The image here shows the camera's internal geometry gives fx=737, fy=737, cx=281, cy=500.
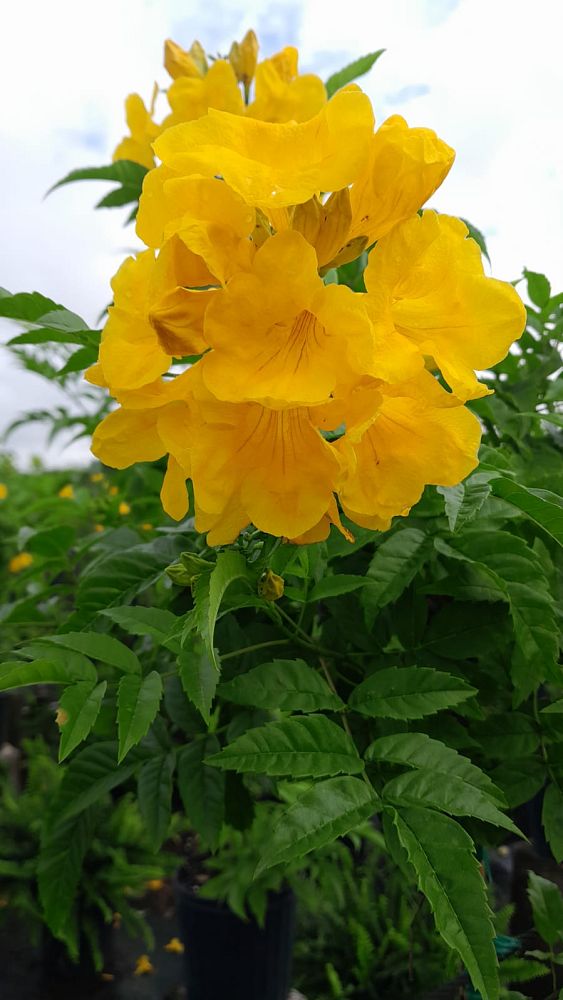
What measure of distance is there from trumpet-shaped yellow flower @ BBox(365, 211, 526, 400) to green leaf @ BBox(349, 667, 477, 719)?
217 mm

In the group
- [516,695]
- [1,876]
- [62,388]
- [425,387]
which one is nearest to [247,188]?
[425,387]

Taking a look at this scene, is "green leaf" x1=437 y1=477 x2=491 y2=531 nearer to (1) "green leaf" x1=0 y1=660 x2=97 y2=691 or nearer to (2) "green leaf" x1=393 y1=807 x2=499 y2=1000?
(2) "green leaf" x1=393 y1=807 x2=499 y2=1000

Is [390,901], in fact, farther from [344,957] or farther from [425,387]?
[425,387]

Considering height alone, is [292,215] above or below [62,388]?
above

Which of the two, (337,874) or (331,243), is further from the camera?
(337,874)

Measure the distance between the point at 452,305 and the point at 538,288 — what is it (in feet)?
1.37

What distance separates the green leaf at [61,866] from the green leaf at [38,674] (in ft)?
0.75

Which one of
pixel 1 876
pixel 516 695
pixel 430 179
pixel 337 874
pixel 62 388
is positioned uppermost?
pixel 430 179

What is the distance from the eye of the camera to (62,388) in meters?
1.39

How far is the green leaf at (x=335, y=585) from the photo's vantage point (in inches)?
22.3

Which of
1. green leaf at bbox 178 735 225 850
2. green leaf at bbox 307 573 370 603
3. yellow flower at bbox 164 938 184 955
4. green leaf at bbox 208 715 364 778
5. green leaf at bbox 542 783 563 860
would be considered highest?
green leaf at bbox 307 573 370 603

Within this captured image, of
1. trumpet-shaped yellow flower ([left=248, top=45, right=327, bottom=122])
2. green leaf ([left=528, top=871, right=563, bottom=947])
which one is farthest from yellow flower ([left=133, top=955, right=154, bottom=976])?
trumpet-shaped yellow flower ([left=248, top=45, right=327, bottom=122])

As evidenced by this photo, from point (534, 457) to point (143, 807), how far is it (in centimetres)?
53

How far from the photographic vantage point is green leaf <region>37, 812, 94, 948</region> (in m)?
0.69
